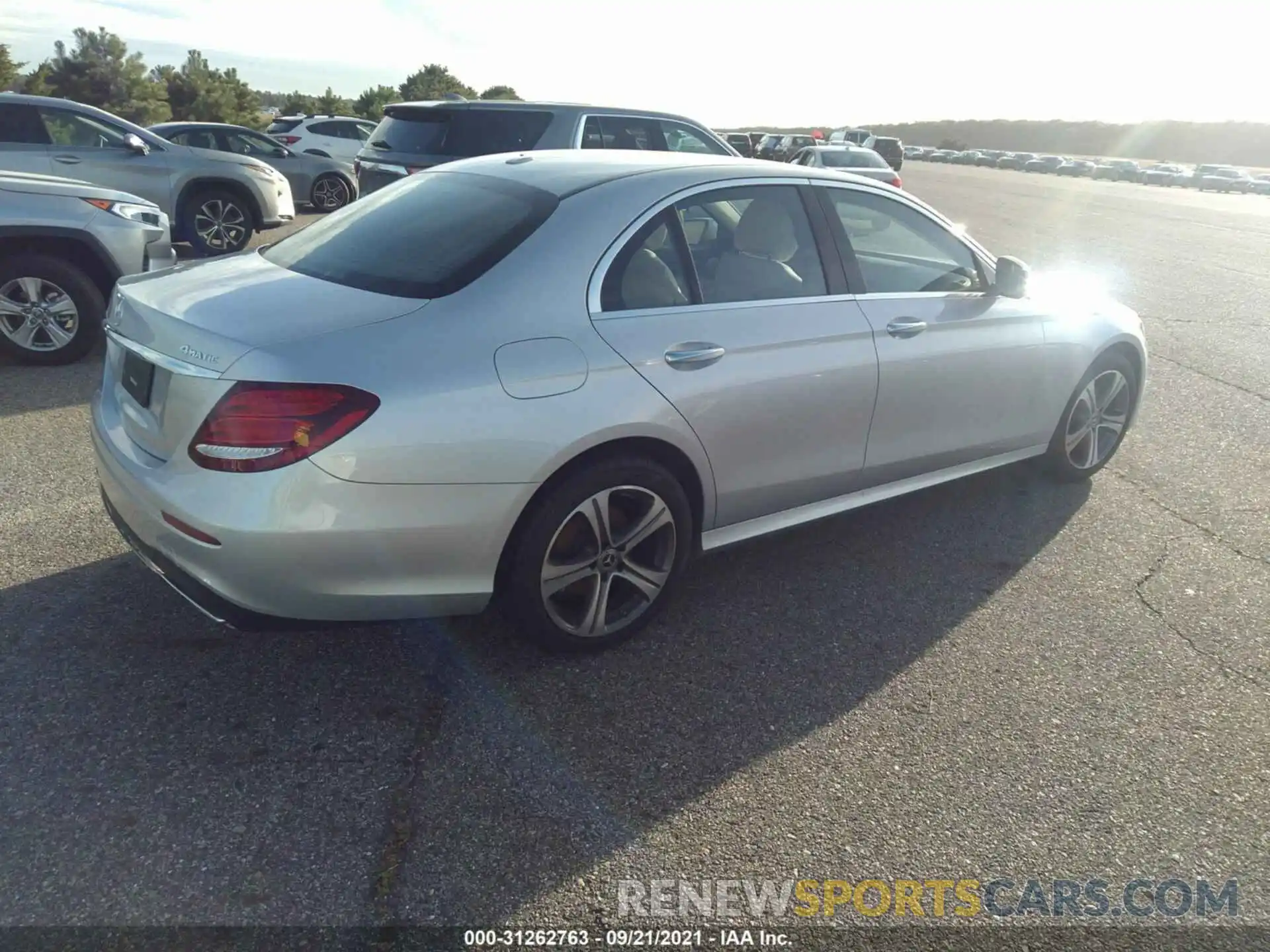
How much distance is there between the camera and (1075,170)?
6328cm

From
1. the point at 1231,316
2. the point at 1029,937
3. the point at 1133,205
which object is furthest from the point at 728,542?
the point at 1133,205

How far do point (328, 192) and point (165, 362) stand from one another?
44.3ft

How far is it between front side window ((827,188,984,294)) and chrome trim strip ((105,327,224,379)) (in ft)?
8.32

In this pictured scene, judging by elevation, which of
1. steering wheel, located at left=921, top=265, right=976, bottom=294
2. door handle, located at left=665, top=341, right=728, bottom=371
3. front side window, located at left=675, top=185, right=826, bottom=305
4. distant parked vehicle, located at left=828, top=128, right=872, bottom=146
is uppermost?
front side window, located at left=675, top=185, right=826, bottom=305

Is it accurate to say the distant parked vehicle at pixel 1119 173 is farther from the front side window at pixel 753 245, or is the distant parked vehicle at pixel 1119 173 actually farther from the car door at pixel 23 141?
the front side window at pixel 753 245

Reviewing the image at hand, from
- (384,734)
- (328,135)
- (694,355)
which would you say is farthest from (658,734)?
(328,135)

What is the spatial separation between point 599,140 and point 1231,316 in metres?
7.34

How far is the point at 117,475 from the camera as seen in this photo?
9.91ft

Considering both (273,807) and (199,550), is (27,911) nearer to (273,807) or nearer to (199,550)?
(273,807)

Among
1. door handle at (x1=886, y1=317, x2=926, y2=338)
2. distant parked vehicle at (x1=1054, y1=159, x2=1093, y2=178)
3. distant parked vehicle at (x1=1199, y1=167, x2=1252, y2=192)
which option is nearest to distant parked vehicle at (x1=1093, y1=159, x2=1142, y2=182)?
distant parked vehicle at (x1=1054, y1=159, x2=1093, y2=178)

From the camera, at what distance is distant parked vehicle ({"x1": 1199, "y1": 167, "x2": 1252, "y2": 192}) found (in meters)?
51.5

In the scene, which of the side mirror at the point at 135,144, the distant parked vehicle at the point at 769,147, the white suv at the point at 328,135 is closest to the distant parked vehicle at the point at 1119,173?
the distant parked vehicle at the point at 769,147

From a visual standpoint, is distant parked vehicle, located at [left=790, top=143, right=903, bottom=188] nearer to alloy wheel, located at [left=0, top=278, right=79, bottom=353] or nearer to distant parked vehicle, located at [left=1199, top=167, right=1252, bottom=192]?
alloy wheel, located at [left=0, top=278, right=79, bottom=353]

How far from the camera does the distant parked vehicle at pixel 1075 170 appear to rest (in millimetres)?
62250
